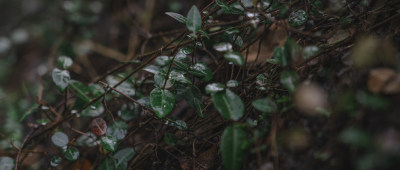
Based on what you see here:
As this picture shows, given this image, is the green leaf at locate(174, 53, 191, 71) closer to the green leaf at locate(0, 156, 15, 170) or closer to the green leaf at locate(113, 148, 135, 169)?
the green leaf at locate(113, 148, 135, 169)

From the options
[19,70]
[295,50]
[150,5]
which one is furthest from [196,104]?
[19,70]

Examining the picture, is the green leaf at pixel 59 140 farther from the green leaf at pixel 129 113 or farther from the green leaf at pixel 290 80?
the green leaf at pixel 290 80

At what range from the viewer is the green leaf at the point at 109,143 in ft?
3.10

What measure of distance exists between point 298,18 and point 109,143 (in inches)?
34.4

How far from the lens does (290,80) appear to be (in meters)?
0.70

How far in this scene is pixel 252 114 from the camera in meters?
0.96

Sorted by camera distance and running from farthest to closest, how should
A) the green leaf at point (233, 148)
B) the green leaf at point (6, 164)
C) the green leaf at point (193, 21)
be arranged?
1. the green leaf at point (6, 164)
2. the green leaf at point (193, 21)
3. the green leaf at point (233, 148)

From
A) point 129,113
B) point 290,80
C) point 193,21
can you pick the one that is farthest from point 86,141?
point 290,80

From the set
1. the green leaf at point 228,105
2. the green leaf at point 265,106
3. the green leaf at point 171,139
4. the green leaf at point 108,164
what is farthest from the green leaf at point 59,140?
the green leaf at point 265,106

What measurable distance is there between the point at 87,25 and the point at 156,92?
208cm

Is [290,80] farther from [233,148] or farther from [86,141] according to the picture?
[86,141]

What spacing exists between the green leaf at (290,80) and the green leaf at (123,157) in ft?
2.30

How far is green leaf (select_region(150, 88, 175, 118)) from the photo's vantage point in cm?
86

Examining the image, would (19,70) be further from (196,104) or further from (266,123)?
(266,123)
